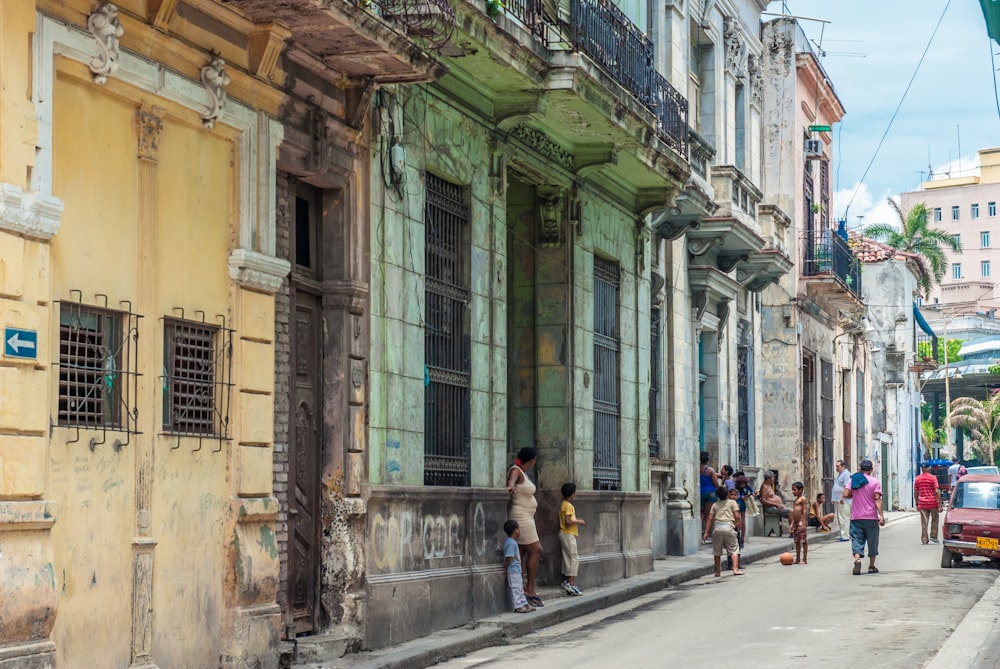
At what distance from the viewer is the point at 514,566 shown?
1486 cm

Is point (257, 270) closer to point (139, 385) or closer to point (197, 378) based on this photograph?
point (197, 378)

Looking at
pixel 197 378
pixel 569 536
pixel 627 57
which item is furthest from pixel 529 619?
pixel 627 57

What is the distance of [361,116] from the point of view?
12.4 metres

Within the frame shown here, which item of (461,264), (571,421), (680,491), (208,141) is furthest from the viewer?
(680,491)

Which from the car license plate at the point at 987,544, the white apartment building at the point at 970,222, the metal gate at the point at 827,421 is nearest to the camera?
the car license plate at the point at 987,544

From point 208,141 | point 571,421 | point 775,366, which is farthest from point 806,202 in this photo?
point 208,141

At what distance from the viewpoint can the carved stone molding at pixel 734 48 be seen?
27062 millimetres

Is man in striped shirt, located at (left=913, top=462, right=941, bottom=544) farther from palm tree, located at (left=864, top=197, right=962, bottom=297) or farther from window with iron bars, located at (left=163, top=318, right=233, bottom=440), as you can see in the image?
palm tree, located at (left=864, top=197, right=962, bottom=297)

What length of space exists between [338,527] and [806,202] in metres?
25.4

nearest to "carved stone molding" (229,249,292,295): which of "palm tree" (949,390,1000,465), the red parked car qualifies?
the red parked car

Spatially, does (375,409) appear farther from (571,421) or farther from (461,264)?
(571,421)

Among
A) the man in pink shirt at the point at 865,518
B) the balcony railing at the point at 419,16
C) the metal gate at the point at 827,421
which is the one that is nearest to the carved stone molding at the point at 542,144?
the balcony railing at the point at 419,16

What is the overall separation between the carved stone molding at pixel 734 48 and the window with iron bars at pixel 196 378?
60.5ft

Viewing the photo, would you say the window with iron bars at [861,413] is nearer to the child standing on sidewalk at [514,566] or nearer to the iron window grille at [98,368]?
the child standing on sidewalk at [514,566]
